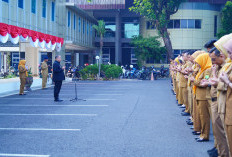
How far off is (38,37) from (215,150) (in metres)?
14.9

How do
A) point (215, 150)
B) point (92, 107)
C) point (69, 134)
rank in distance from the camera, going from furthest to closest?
point (92, 107) → point (69, 134) → point (215, 150)

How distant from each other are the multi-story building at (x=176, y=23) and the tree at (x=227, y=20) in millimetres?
2981

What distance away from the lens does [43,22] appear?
2555cm

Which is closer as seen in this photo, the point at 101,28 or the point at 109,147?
the point at 109,147

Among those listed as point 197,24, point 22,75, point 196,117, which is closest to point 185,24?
point 197,24

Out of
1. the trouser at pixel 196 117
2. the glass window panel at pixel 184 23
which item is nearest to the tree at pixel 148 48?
the glass window panel at pixel 184 23

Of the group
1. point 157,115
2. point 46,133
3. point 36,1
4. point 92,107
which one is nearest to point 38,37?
point 36,1

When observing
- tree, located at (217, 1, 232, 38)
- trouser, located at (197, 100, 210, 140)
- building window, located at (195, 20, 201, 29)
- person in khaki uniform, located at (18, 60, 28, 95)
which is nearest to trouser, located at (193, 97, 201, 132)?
trouser, located at (197, 100, 210, 140)

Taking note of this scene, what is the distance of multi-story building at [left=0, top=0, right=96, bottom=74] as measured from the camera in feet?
69.4

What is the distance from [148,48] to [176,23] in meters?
5.57

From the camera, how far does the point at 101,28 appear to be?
136 ft

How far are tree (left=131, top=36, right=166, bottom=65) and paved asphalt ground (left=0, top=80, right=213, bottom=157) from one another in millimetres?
27924

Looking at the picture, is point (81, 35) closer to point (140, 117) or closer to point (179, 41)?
point (179, 41)

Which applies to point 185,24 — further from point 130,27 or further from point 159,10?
point 130,27
